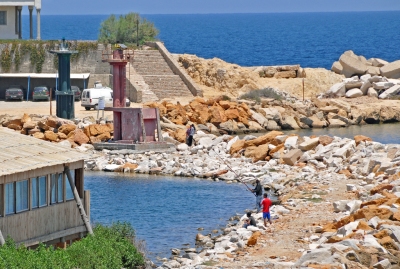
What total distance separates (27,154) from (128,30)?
5330 centimetres

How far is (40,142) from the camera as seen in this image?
24219mm

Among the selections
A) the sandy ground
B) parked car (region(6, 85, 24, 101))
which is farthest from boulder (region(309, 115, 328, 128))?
parked car (region(6, 85, 24, 101))

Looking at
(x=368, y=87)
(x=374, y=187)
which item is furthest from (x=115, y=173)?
(x=368, y=87)

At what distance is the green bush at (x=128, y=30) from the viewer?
2940 inches

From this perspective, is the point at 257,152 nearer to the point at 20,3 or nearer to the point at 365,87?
the point at 365,87

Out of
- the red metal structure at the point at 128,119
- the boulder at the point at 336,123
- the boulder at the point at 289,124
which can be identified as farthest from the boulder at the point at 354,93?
the red metal structure at the point at 128,119

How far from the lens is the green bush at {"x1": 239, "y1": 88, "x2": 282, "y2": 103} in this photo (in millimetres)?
60934

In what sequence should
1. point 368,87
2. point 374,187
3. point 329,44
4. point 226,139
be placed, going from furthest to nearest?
1. point 329,44
2. point 368,87
3. point 226,139
4. point 374,187

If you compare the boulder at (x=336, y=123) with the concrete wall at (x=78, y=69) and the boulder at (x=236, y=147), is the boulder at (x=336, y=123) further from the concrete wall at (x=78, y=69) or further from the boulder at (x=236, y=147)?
the boulder at (x=236, y=147)

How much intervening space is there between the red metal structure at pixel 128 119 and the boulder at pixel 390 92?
2376cm

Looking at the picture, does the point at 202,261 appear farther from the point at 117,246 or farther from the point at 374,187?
the point at 374,187

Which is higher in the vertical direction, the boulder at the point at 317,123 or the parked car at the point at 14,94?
the parked car at the point at 14,94

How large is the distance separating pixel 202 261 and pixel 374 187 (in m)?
9.90

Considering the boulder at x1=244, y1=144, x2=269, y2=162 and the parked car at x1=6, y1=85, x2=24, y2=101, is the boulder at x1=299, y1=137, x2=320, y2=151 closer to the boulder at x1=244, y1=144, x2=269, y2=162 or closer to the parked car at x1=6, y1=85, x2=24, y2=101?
the boulder at x1=244, y1=144, x2=269, y2=162
